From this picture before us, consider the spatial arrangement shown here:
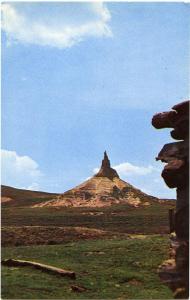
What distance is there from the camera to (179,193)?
15.8 metres

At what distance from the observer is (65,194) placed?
109 m

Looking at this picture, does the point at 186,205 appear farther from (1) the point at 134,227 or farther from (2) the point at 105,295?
(1) the point at 134,227

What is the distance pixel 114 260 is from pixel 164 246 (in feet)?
20.8

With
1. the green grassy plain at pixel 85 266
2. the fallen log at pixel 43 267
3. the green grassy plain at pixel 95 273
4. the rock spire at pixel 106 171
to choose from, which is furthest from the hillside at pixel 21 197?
the fallen log at pixel 43 267

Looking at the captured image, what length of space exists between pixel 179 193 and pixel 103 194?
93.0 meters

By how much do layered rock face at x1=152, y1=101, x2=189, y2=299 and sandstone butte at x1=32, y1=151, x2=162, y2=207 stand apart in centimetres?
8549

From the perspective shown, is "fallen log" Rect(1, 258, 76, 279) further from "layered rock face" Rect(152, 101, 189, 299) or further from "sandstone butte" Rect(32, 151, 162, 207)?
"sandstone butte" Rect(32, 151, 162, 207)

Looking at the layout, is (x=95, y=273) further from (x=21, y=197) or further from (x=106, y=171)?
(x=21, y=197)

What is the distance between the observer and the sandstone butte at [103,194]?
104 meters

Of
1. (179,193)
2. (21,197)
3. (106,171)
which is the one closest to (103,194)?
(106,171)

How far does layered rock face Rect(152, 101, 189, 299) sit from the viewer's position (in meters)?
15.0

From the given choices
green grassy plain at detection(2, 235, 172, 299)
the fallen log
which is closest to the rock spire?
green grassy plain at detection(2, 235, 172, 299)

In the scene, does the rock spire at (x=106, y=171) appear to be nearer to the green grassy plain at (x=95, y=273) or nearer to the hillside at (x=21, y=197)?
the hillside at (x=21, y=197)

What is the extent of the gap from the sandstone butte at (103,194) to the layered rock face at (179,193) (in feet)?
280
